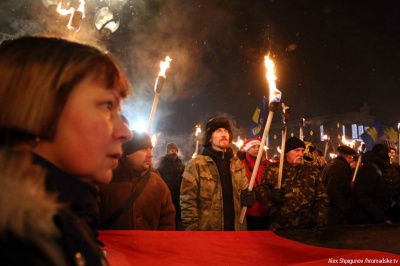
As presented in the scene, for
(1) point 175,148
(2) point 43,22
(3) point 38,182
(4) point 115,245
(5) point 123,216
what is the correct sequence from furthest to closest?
(2) point 43,22, (1) point 175,148, (5) point 123,216, (4) point 115,245, (3) point 38,182

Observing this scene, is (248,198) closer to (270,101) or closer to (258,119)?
(270,101)

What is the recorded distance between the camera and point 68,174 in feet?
3.50

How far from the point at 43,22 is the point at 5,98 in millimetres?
10430

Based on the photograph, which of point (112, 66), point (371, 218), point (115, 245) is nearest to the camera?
point (112, 66)

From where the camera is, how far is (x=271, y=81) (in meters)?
4.29

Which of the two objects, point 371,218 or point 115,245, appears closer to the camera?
point 115,245

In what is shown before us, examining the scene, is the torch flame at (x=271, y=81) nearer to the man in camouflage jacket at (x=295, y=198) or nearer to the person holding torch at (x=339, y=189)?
the man in camouflage jacket at (x=295, y=198)

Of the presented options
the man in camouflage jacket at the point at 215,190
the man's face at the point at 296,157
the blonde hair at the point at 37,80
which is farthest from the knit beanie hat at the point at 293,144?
the blonde hair at the point at 37,80

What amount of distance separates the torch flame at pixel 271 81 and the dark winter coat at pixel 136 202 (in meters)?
1.60

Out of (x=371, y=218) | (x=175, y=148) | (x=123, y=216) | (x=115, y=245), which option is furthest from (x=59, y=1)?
(x=371, y=218)

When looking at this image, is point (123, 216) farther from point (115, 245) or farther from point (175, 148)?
point (175, 148)

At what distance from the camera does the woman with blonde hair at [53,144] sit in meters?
0.90

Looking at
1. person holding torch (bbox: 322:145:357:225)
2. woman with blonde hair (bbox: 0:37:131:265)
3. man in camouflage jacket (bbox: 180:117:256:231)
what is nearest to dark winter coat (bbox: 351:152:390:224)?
person holding torch (bbox: 322:145:357:225)

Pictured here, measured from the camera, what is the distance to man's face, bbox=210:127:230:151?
4.79 metres
